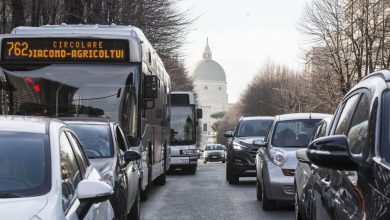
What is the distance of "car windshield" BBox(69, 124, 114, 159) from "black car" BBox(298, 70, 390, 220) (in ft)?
15.3

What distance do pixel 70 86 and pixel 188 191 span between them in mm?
6076

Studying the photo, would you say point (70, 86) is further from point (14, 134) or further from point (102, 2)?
point (102, 2)

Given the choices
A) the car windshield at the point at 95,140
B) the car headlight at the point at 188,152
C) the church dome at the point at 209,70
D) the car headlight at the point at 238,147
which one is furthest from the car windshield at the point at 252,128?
the church dome at the point at 209,70

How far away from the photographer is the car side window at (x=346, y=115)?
5347 millimetres

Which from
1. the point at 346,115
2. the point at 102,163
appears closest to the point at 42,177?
the point at 346,115

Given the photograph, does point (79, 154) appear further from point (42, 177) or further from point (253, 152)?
point (253, 152)

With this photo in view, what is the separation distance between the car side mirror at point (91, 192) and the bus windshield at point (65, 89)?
26.1ft

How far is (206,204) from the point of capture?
581 inches

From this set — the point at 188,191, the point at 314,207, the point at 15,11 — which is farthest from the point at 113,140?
the point at 15,11

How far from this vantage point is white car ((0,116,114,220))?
442cm

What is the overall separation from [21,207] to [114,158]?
201 inches

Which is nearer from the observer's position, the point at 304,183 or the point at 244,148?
the point at 304,183

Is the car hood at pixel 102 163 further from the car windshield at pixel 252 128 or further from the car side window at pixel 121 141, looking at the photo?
the car windshield at pixel 252 128

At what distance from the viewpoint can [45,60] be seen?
43.7 ft
